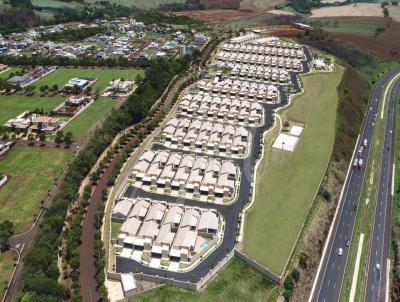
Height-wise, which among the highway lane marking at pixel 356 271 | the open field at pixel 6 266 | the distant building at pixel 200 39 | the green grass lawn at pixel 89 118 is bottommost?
the highway lane marking at pixel 356 271

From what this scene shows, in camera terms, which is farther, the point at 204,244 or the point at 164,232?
the point at 164,232

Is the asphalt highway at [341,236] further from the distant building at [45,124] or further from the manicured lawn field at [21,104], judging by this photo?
the manicured lawn field at [21,104]

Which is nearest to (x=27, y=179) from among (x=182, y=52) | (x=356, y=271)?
(x=356, y=271)

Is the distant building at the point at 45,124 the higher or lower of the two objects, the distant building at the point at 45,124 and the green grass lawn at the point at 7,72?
the higher

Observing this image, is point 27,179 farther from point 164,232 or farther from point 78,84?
point 78,84

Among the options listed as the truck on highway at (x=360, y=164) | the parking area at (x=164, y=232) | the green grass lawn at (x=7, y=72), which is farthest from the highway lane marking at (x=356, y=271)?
the green grass lawn at (x=7, y=72)

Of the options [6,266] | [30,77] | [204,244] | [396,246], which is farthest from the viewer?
[30,77]

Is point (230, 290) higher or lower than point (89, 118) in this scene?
lower
